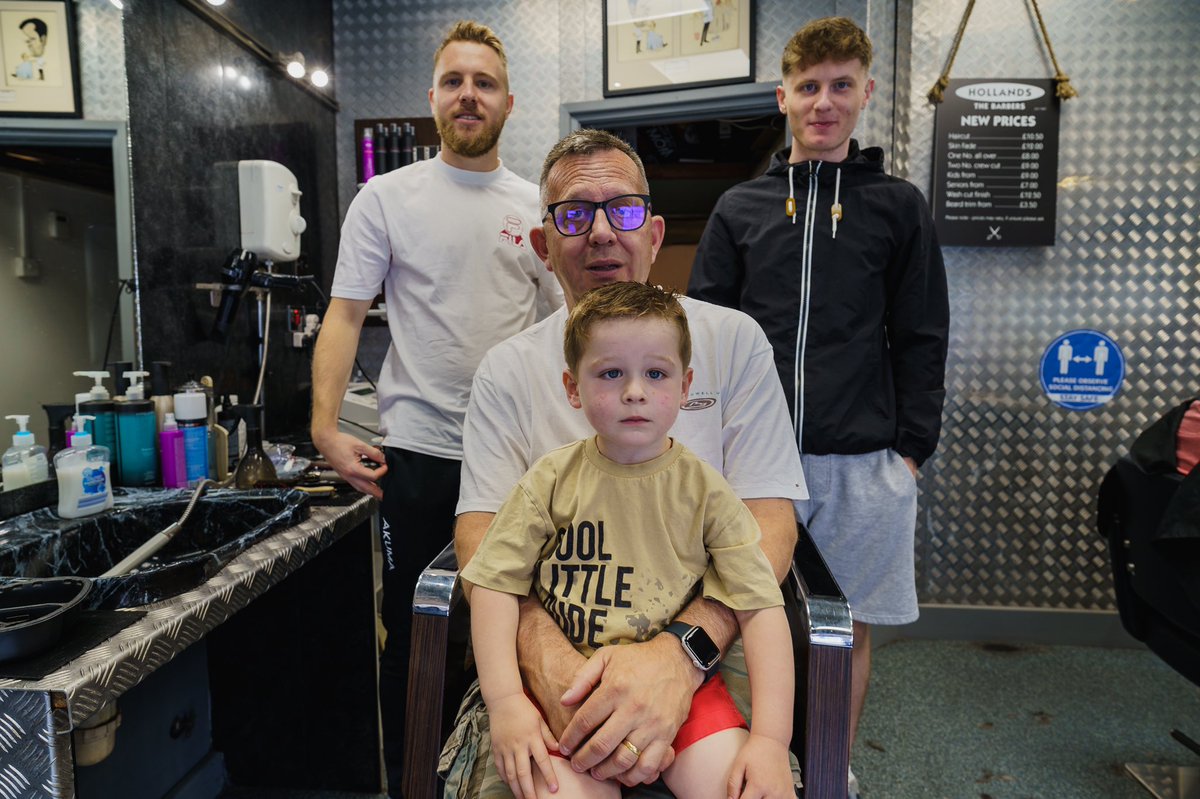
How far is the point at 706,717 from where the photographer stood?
1089 mm

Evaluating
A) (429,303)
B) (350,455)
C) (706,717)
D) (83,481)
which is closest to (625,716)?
(706,717)

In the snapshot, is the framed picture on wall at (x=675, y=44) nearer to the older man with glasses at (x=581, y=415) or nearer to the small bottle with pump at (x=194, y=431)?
the older man with glasses at (x=581, y=415)

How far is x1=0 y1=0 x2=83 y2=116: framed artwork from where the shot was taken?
1.76 metres

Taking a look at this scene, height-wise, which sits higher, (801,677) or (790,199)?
(790,199)

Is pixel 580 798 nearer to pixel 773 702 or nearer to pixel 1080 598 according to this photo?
pixel 773 702

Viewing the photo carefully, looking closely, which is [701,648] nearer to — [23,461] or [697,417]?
[697,417]

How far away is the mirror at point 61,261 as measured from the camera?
178 cm

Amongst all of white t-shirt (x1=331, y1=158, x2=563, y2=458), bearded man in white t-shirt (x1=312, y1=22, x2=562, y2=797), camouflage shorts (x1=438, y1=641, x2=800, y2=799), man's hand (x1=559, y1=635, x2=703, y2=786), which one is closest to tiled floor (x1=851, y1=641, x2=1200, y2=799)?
camouflage shorts (x1=438, y1=641, x2=800, y2=799)

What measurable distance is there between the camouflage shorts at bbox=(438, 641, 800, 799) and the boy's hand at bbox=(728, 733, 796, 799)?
0.35ft

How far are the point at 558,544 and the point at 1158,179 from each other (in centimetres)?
335

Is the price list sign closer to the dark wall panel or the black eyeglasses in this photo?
the black eyeglasses

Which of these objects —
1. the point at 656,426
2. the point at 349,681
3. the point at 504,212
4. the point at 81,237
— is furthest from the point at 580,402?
the point at 81,237

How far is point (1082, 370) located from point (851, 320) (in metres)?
1.91

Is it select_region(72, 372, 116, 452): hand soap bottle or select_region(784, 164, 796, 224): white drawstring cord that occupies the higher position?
select_region(784, 164, 796, 224): white drawstring cord
